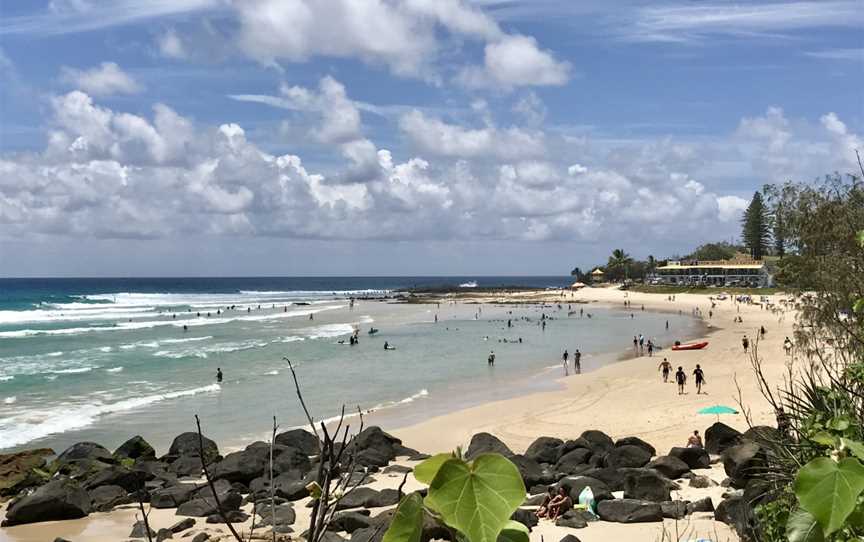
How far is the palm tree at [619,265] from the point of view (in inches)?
5945

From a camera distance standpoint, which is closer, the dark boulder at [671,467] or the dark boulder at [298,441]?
the dark boulder at [671,467]

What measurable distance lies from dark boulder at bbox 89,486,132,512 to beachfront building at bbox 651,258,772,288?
99194 mm

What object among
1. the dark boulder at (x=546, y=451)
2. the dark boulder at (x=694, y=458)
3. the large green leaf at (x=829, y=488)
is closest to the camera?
the large green leaf at (x=829, y=488)

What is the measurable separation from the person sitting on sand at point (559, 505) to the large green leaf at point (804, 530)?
11768 mm

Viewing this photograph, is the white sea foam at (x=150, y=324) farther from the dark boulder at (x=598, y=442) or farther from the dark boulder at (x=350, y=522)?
the dark boulder at (x=350, y=522)

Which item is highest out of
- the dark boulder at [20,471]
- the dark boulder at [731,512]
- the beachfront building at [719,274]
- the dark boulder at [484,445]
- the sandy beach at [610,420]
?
the beachfront building at [719,274]

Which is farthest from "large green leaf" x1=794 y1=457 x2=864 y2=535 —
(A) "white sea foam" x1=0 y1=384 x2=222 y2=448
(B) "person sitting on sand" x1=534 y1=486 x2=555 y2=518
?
(A) "white sea foam" x1=0 y1=384 x2=222 y2=448

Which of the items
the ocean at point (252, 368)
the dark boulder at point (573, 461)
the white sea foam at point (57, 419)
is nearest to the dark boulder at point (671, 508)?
the dark boulder at point (573, 461)

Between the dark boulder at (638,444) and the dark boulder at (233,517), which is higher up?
the dark boulder at (638,444)

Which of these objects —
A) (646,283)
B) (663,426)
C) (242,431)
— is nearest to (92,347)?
(242,431)

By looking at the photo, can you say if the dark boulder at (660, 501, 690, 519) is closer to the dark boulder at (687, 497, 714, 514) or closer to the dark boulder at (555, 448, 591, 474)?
the dark boulder at (687, 497, 714, 514)

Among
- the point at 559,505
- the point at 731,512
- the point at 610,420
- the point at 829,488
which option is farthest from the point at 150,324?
the point at 829,488

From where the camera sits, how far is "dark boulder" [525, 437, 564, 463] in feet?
60.8

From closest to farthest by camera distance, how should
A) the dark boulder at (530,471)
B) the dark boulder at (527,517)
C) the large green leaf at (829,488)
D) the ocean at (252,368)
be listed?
the large green leaf at (829,488), the dark boulder at (527,517), the dark boulder at (530,471), the ocean at (252,368)
